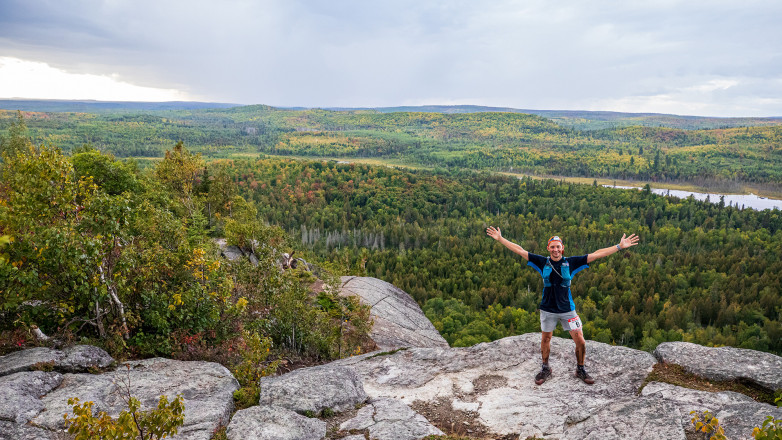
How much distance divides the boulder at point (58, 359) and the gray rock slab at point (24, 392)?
58cm

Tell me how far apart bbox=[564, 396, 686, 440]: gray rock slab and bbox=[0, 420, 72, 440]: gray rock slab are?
12.0 meters

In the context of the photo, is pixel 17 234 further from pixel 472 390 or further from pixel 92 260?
pixel 472 390

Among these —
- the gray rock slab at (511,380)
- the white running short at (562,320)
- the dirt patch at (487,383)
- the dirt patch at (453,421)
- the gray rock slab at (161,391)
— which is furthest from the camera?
the dirt patch at (487,383)

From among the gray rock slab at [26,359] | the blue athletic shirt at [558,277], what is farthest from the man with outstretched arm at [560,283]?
the gray rock slab at [26,359]

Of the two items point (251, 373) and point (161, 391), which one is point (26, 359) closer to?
point (161, 391)

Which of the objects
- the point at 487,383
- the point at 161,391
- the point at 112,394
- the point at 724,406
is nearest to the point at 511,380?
the point at 487,383

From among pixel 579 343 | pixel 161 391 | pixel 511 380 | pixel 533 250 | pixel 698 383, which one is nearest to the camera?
pixel 698 383

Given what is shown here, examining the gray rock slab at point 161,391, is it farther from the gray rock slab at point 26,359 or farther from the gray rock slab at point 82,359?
the gray rock slab at point 26,359

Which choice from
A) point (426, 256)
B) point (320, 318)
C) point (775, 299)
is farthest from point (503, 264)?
point (320, 318)

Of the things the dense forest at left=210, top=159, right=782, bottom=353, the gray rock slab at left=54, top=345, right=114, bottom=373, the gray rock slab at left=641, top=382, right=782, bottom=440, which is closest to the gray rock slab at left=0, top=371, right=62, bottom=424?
the gray rock slab at left=54, top=345, right=114, bottom=373

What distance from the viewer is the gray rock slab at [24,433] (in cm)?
1074

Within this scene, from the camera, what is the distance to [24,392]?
41.3 feet

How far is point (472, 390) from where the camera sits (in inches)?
593

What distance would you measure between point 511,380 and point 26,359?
1597 cm
